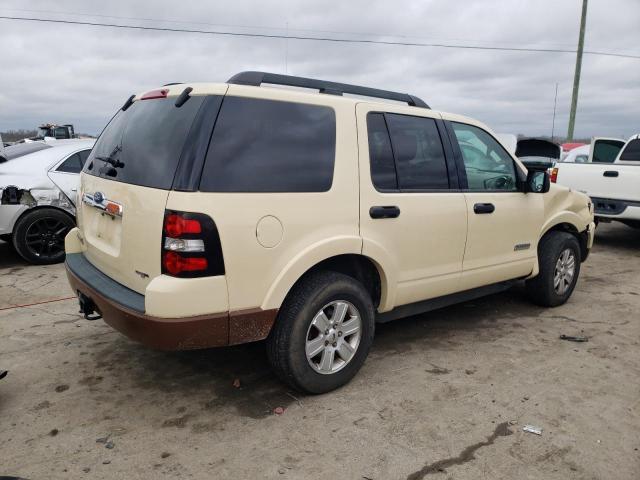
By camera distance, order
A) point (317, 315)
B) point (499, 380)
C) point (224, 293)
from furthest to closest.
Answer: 1. point (499, 380)
2. point (317, 315)
3. point (224, 293)

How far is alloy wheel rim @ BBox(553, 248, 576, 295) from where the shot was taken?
4.96 m

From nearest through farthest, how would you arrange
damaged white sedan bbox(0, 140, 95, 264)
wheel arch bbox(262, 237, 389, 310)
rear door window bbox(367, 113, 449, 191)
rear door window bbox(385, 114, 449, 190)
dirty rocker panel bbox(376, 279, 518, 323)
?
wheel arch bbox(262, 237, 389, 310) → rear door window bbox(367, 113, 449, 191) → rear door window bbox(385, 114, 449, 190) → dirty rocker panel bbox(376, 279, 518, 323) → damaged white sedan bbox(0, 140, 95, 264)

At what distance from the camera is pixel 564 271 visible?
5047 mm

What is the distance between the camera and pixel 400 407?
3117mm

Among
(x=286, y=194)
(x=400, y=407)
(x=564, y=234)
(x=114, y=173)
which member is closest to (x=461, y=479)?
(x=400, y=407)

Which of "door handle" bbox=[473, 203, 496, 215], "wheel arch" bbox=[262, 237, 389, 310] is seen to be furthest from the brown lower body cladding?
"door handle" bbox=[473, 203, 496, 215]

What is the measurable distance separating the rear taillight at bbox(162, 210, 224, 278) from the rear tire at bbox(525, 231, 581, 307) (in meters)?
3.45

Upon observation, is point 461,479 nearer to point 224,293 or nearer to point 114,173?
point 224,293

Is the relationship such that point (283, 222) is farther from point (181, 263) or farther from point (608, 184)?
point (608, 184)

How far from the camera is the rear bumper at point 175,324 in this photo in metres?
2.63

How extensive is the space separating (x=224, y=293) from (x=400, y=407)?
1.30 m

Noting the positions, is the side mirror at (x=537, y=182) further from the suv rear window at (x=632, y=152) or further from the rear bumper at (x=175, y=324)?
the suv rear window at (x=632, y=152)

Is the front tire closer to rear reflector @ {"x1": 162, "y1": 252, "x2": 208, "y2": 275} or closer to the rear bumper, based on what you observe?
the rear bumper

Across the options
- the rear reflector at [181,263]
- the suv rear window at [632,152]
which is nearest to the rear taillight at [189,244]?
the rear reflector at [181,263]
